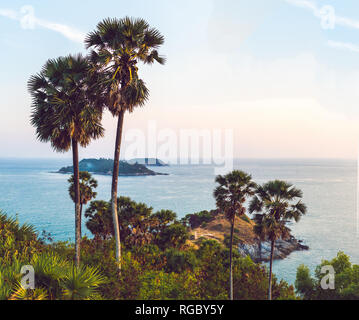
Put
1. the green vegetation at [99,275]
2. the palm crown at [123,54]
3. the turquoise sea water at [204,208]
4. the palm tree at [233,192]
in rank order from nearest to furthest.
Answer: the green vegetation at [99,275] → the palm crown at [123,54] → the palm tree at [233,192] → the turquoise sea water at [204,208]

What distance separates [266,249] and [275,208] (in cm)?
5010

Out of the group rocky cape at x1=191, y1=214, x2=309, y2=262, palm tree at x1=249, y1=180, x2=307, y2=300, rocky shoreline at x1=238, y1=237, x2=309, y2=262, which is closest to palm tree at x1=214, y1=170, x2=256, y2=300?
palm tree at x1=249, y1=180, x2=307, y2=300

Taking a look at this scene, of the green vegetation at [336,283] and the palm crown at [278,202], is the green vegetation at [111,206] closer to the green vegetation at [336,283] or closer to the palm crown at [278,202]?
the palm crown at [278,202]

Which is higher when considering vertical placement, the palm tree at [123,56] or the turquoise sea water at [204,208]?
the palm tree at [123,56]

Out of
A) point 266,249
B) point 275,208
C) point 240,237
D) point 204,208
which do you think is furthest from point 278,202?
point 204,208

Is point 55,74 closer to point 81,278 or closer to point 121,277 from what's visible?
point 121,277

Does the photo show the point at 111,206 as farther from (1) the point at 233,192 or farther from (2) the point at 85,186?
(2) the point at 85,186

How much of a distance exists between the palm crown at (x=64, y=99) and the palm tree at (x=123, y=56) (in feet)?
2.63

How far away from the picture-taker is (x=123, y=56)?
13.6 metres

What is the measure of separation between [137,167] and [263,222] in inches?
6597

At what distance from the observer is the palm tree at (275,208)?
66.5 feet

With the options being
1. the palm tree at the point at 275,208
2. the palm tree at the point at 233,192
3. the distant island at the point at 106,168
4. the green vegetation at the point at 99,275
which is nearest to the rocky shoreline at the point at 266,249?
the green vegetation at the point at 99,275

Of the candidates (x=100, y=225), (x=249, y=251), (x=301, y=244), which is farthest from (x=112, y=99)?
(x=301, y=244)

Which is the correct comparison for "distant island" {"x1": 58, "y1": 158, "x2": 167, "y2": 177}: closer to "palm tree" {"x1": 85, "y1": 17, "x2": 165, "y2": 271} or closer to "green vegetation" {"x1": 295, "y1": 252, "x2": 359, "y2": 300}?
"green vegetation" {"x1": 295, "y1": 252, "x2": 359, "y2": 300}
